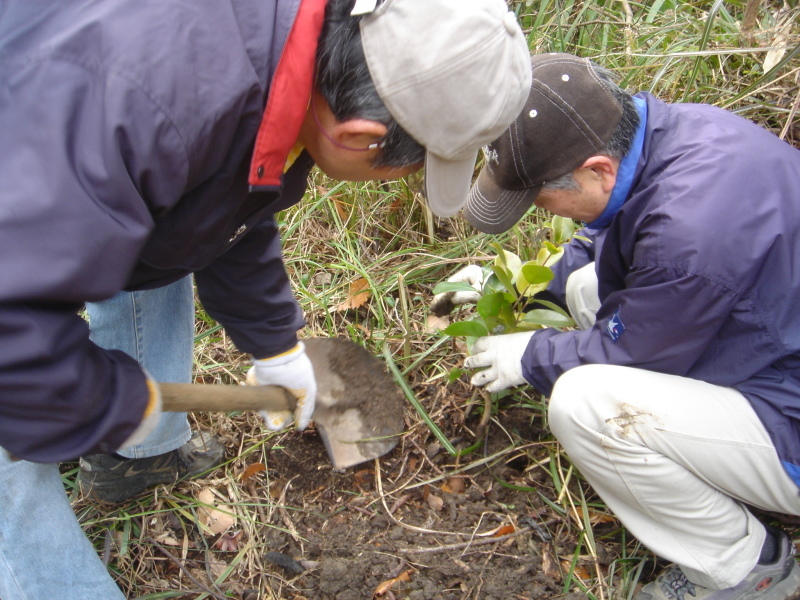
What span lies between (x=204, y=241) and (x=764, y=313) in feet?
4.44

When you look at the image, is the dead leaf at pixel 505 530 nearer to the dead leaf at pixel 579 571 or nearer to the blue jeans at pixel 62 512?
the dead leaf at pixel 579 571

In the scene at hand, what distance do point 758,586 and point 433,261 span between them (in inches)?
64.4

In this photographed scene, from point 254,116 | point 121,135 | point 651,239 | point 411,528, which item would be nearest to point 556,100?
point 651,239

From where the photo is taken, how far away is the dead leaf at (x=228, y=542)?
2.01m

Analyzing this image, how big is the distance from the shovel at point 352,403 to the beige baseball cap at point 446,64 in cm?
116

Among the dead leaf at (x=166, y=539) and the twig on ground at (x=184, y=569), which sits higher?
the twig on ground at (x=184, y=569)

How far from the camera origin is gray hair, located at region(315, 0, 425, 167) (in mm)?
1119

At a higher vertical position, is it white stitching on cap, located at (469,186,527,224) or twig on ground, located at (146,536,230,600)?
white stitching on cap, located at (469,186,527,224)

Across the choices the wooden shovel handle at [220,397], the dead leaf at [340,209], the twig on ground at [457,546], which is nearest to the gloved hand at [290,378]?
the wooden shovel handle at [220,397]

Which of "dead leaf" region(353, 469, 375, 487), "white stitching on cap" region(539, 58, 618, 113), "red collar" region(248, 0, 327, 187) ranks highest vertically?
→ "red collar" region(248, 0, 327, 187)

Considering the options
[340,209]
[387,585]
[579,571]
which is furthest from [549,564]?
[340,209]

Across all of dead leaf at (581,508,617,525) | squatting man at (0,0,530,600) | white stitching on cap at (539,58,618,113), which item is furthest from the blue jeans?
dead leaf at (581,508,617,525)

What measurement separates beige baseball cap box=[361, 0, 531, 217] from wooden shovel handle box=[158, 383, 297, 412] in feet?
2.57

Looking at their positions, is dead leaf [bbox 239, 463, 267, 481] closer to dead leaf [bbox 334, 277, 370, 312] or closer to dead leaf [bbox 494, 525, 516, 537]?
dead leaf [bbox 334, 277, 370, 312]
